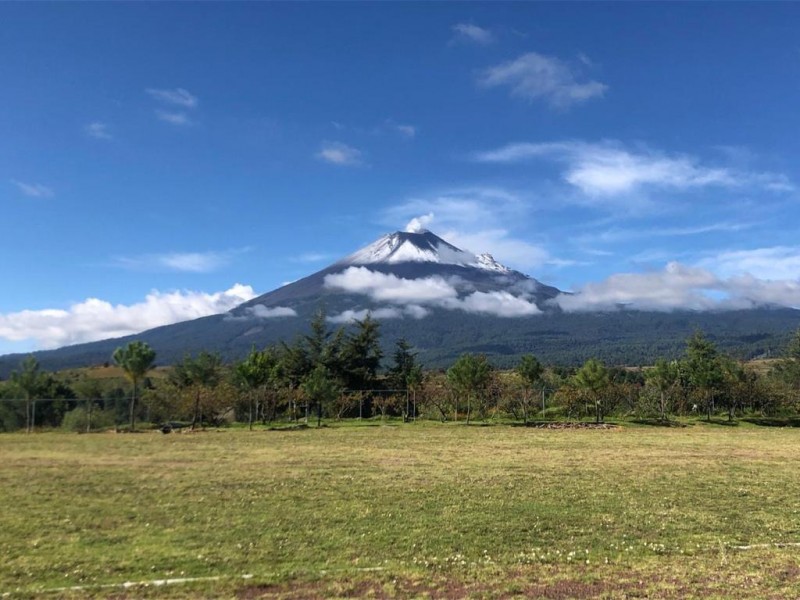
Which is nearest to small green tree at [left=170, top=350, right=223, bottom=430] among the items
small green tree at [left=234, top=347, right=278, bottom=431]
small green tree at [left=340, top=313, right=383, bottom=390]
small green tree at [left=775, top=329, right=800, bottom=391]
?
small green tree at [left=234, top=347, right=278, bottom=431]

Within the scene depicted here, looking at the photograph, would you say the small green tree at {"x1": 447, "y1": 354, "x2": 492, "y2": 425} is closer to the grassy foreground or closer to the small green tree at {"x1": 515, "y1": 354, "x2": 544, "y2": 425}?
the small green tree at {"x1": 515, "y1": 354, "x2": 544, "y2": 425}

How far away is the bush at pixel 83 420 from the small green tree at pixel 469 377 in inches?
919

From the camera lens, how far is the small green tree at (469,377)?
4356 centimetres

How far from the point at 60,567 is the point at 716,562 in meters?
7.96

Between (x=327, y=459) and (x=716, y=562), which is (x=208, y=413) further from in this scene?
(x=716, y=562)

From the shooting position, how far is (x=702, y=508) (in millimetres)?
10977

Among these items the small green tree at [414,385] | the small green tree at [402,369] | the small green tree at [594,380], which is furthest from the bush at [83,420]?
the small green tree at [594,380]

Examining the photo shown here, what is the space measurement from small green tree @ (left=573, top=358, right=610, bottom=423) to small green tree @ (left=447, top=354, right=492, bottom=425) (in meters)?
6.70

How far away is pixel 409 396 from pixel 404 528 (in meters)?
37.9

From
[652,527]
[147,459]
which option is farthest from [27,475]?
[652,527]

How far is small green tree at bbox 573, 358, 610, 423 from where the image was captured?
4422cm

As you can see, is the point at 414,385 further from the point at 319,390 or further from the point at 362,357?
the point at 362,357

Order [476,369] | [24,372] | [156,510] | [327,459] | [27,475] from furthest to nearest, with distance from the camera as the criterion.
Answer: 1. [476,369]
2. [24,372]
3. [327,459]
4. [27,475]
5. [156,510]

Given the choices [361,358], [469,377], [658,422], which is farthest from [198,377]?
[658,422]
